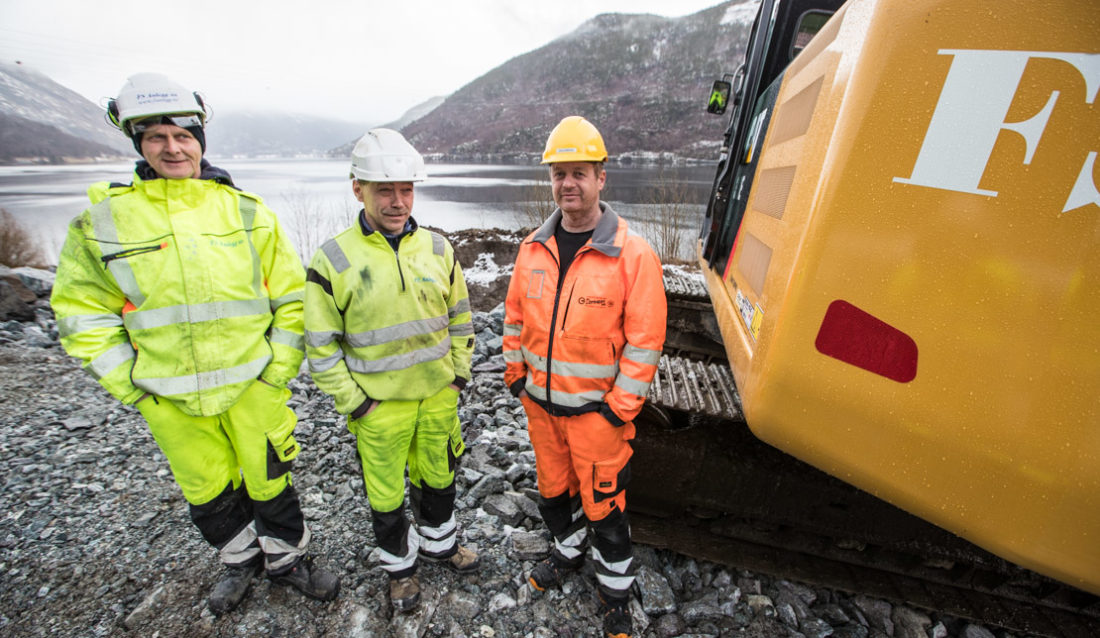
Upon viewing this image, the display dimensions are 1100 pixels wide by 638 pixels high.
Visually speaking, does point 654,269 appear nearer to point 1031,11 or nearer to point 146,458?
point 1031,11

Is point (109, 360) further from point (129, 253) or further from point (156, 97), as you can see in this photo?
point (156, 97)

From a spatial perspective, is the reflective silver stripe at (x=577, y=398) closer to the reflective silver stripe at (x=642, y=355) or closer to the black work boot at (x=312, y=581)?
the reflective silver stripe at (x=642, y=355)

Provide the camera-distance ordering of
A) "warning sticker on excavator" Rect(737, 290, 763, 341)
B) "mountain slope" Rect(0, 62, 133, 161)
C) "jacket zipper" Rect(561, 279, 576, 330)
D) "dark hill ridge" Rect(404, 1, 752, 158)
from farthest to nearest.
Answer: "dark hill ridge" Rect(404, 1, 752, 158) < "mountain slope" Rect(0, 62, 133, 161) < "jacket zipper" Rect(561, 279, 576, 330) < "warning sticker on excavator" Rect(737, 290, 763, 341)

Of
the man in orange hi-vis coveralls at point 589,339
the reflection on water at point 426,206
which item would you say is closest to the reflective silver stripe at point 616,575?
the man in orange hi-vis coveralls at point 589,339

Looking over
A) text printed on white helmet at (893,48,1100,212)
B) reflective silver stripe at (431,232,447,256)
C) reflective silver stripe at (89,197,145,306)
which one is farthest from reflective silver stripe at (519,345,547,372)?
reflective silver stripe at (89,197,145,306)

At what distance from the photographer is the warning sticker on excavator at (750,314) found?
1.72 meters

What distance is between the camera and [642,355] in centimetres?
190

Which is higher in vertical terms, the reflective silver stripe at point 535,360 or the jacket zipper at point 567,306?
the jacket zipper at point 567,306

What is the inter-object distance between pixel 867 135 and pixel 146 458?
469 cm

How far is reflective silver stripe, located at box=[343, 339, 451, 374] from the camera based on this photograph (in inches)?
80.7

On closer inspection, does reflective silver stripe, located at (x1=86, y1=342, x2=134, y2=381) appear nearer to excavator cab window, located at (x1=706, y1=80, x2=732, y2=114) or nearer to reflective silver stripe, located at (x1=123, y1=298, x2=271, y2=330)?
reflective silver stripe, located at (x1=123, y1=298, x2=271, y2=330)

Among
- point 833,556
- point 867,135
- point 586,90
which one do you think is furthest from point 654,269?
point 586,90

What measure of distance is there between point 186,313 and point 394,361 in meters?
0.87

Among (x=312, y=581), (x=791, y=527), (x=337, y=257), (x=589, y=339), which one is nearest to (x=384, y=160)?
(x=337, y=257)
